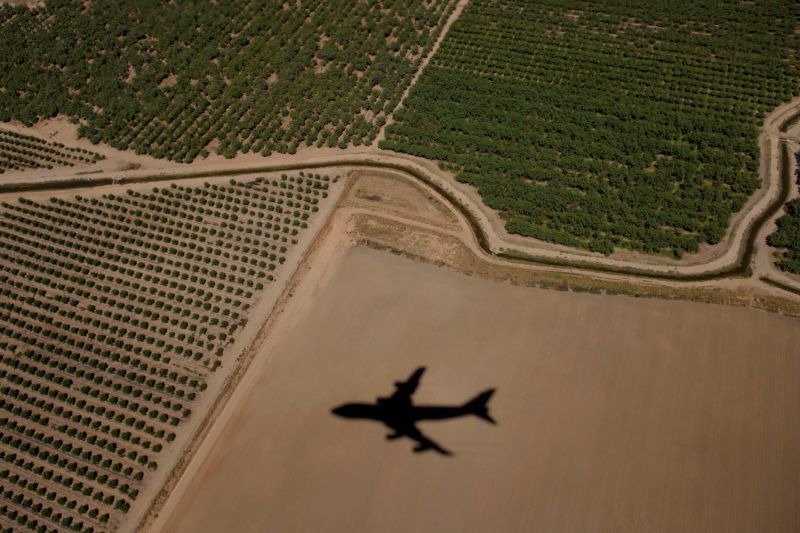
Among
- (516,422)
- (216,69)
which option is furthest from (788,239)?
(216,69)

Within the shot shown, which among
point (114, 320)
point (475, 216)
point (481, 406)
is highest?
point (475, 216)

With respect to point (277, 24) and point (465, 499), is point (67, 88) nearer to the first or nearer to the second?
point (277, 24)

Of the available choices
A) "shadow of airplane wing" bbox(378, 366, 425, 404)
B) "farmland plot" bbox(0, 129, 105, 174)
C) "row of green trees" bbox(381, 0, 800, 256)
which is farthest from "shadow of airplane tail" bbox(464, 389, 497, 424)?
"farmland plot" bbox(0, 129, 105, 174)

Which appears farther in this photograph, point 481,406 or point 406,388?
point 406,388

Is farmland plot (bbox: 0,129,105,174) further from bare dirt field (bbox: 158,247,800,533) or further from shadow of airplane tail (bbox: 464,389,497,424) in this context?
shadow of airplane tail (bbox: 464,389,497,424)

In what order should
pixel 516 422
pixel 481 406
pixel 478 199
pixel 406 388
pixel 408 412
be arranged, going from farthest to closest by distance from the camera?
pixel 478 199 < pixel 406 388 < pixel 408 412 < pixel 481 406 < pixel 516 422

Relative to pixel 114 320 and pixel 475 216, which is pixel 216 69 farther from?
pixel 475 216
